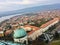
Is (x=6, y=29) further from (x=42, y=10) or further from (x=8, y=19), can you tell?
(x=42, y=10)

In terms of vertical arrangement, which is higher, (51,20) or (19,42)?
(51,20)

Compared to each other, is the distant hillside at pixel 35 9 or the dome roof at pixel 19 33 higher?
the distant hillside at pixel 35 9

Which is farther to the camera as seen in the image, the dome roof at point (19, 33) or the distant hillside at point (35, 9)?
the distant hillside at point (35, 9)

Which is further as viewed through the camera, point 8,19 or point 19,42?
point 8,19

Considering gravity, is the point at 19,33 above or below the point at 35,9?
below

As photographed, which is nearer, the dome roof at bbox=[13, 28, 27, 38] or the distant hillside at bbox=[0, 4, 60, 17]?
the dome roof at bbox=[13, 28, 27, 38]

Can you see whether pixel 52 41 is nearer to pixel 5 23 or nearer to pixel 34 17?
pixel 34 17

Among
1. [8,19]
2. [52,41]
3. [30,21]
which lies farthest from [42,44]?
[8,19]

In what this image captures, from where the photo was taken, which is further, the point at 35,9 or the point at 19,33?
the point at 35,9

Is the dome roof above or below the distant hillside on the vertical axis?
below

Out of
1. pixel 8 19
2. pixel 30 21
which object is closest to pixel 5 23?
pixel 8 19
